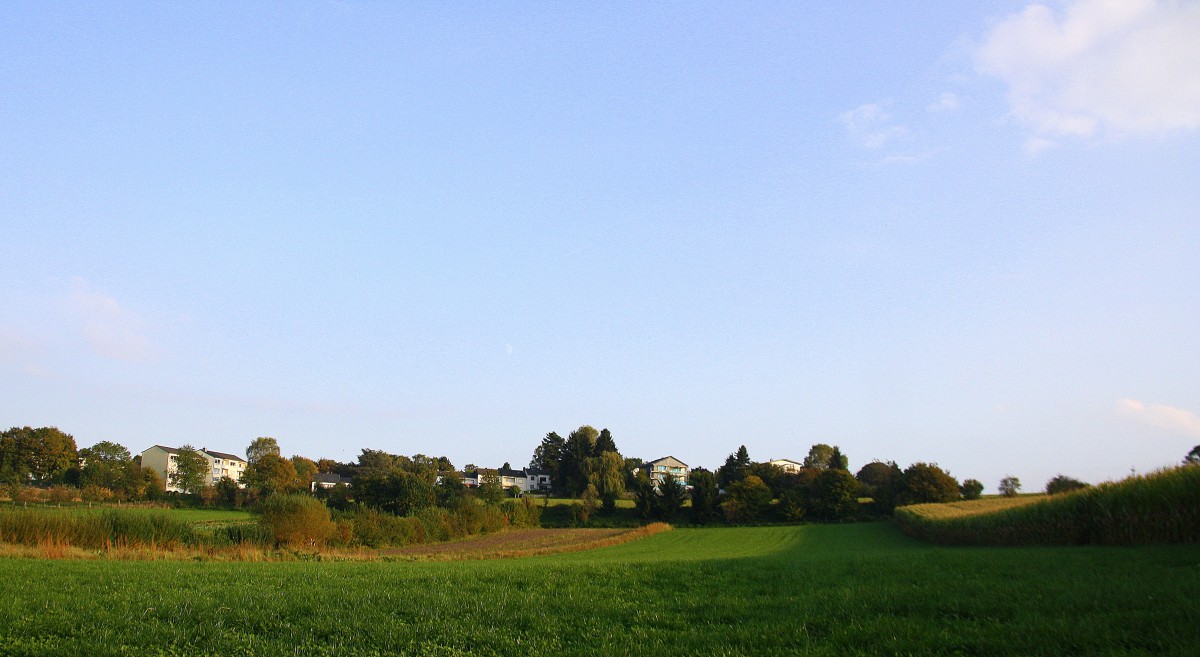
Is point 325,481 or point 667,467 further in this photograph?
point 667,467

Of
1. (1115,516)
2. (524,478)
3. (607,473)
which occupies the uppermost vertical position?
(1115,516)

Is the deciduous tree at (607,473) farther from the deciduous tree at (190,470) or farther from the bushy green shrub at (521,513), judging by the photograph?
the deciduous tree at (190,470)

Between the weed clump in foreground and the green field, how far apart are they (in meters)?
4.31

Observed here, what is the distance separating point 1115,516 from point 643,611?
57.8 feet

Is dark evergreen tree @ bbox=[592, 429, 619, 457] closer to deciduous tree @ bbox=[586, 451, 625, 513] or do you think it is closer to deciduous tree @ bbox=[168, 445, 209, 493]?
deciduous tree @ bbox=[586, 451, 625, 513]

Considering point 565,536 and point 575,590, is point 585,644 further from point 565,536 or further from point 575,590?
point 565,536

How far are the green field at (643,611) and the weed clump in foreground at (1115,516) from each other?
4.31 meters

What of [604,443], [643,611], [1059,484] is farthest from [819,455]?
[643,611]

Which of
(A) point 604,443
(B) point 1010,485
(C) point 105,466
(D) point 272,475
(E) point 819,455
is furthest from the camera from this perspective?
(E) point 819,455

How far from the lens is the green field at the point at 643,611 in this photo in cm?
784

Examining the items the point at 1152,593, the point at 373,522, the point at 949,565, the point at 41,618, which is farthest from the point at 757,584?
the point at 373,522

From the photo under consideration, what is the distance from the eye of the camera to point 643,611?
10.2 metres

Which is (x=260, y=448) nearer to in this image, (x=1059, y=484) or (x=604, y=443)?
(x=604, y=443)

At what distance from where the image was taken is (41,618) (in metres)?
9.58
